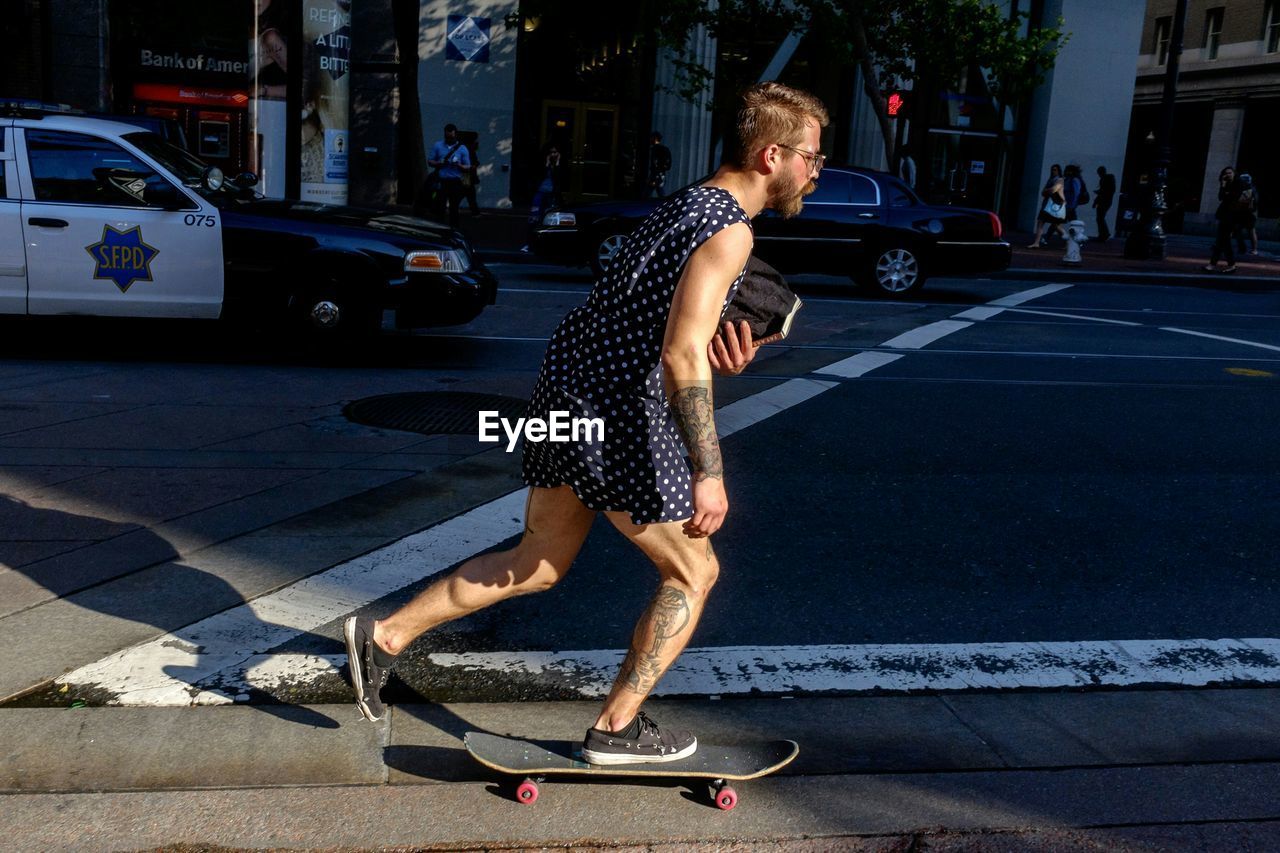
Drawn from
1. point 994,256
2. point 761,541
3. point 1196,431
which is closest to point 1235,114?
point 994,256

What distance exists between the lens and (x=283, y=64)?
891 inches

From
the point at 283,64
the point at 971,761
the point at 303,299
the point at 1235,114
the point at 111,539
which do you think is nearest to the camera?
the point at 971,761

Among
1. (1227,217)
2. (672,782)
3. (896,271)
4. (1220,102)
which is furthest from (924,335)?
(1220,102)

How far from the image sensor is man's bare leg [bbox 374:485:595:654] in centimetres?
326

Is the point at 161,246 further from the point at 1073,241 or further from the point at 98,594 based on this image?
the point at 1073,241

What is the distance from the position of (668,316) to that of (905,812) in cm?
141

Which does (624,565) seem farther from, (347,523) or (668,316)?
(668,316)

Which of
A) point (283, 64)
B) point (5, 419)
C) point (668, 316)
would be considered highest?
point (283, 64)

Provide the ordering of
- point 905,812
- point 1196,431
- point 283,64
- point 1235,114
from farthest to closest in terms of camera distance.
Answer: point 1235,114 → point 283,64 → point 1196,431 → point 905,812

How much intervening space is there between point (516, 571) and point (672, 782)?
694 millimetres

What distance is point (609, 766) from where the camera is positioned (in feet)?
10.5

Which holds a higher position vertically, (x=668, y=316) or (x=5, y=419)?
(x=668, y=316)

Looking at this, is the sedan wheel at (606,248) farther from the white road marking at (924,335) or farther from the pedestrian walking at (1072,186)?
the pedestrian walking at (1072,186)

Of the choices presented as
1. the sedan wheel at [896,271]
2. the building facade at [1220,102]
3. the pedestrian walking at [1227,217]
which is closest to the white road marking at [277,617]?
the sedan wheel at [896,271]
